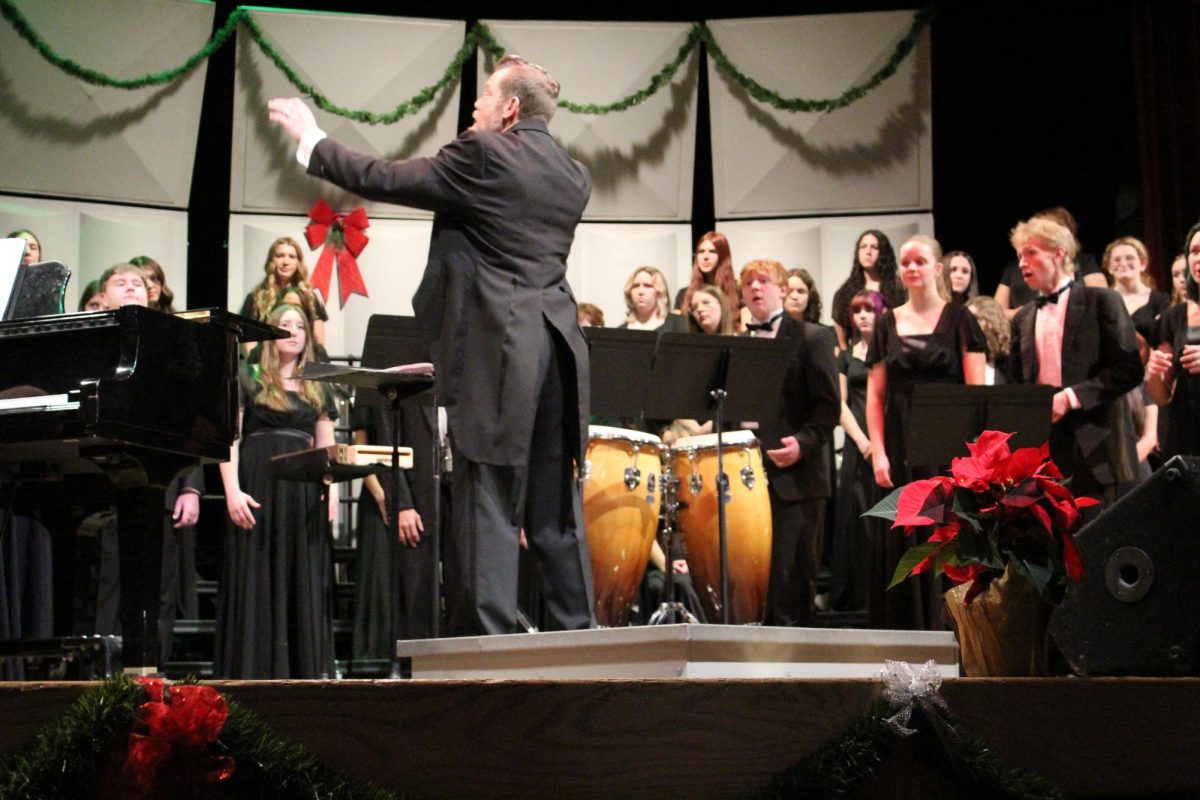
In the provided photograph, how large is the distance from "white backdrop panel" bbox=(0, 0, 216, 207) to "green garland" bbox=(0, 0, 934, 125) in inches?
3.4

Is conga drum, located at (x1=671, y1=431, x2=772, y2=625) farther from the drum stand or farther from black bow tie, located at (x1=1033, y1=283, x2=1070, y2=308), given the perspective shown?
black bow tie, located at (x1=1033, y1=283, x2=1070, y2=308)

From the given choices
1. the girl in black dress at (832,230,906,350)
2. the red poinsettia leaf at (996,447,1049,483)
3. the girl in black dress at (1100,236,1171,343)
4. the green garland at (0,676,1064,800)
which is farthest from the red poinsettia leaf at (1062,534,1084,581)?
the girl in black dress at (832,230,906,350)

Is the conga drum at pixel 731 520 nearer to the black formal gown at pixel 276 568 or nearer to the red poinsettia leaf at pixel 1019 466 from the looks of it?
the black formal gown at pixel 276 568

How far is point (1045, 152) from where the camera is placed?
27.7ft

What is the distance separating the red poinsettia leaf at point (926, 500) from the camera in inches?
104

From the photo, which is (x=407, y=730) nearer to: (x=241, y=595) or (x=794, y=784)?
(x=794, y=784)

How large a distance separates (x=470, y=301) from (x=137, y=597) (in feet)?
3.74

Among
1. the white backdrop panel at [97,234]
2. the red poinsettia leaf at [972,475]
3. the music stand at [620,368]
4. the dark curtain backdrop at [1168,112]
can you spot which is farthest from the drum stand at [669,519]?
the dark curtain backdrop at [1168,112]

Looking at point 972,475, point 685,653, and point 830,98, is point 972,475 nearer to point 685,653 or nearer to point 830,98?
point 685,653

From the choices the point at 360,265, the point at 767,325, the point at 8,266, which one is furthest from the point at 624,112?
the point at 8,266

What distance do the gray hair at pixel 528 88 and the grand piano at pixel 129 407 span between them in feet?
3.57

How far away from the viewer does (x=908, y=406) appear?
18.2 feet

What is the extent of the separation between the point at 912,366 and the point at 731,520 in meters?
0.95

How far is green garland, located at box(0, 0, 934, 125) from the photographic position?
8.10 metres
